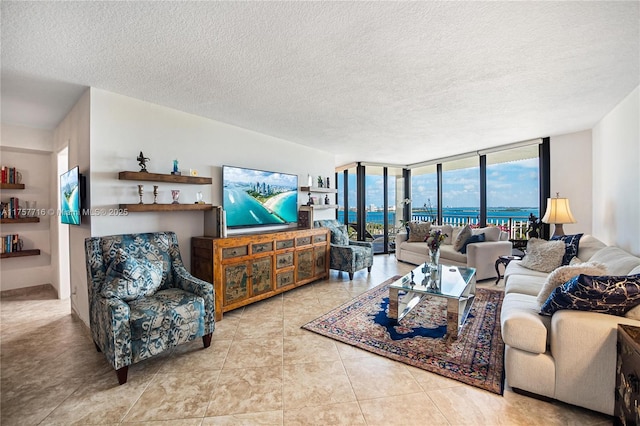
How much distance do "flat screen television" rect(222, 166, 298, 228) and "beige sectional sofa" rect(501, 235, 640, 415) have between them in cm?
307

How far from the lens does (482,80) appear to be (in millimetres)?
A: 2451

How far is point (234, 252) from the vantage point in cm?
320

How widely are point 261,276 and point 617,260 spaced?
3.49 metres

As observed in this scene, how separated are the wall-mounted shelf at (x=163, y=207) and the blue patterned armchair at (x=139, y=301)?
262 millimetres

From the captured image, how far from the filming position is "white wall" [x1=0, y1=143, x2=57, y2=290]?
388 centimetres

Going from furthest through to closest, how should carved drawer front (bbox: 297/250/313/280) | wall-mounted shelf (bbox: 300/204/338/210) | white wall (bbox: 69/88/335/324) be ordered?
wall-mounted shelf (bbox: 300/204/338/210) < carved drawer front (bbox: 297/250/313/280) < white wall (bbox: 69/88/335/324)

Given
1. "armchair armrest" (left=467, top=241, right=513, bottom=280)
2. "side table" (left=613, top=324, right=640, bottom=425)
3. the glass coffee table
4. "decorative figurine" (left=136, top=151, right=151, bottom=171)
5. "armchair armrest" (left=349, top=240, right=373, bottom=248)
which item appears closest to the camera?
"side table" (left=613, top=324, right=640, bottom=425)

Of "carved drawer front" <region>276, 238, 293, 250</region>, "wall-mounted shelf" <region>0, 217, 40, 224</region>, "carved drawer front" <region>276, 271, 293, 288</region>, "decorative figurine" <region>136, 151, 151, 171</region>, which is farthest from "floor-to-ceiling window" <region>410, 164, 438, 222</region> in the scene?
"wall-mounted shelf" <region>0, 217, 40, 224</region>

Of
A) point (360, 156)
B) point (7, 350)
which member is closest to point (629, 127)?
point (360, 156)

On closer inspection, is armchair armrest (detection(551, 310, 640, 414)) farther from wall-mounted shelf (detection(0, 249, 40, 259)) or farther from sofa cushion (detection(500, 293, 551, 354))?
wall-mounted shelf (detection(0, 249, 40, 259))

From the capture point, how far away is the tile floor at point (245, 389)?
1618mm

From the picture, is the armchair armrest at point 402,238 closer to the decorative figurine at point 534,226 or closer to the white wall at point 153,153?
the decorative figurine at point 534,226

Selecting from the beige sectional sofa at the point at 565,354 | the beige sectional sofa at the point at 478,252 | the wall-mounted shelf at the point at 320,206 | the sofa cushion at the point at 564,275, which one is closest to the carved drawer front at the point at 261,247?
the wall-mounted shelf at the point at 320,206

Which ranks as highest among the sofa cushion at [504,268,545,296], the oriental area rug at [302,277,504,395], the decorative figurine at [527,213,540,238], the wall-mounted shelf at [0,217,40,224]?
→ the wall-mounted shelf at [0,217,40,224]
